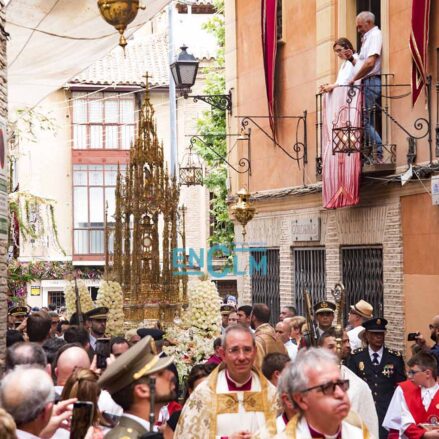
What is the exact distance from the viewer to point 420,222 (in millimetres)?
16266

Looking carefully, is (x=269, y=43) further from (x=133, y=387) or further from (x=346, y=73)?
(x=133, y=387)

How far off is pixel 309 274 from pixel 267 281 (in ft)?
7.13

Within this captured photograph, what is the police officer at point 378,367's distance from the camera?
11914 millimetres

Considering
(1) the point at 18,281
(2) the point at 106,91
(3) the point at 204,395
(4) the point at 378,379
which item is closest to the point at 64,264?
(2) the point at 106,91

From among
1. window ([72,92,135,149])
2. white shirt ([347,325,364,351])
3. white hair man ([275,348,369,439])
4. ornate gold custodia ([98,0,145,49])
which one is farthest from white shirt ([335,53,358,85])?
window ([72,92,135,149])

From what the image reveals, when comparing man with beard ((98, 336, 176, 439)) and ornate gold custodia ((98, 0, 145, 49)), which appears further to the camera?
ornate gold custodia ((98, 0, 145, 49))

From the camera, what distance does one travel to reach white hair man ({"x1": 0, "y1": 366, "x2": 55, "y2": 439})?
5656 millimetres

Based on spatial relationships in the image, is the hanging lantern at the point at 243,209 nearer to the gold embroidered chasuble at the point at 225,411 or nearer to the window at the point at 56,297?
the gold embroidered chasuble at the point at 225,411

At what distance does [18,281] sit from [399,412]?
1381cm

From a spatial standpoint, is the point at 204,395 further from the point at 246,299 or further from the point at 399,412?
the point at 246,299

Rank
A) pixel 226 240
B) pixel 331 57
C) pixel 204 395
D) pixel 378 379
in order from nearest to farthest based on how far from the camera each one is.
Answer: pixel 204 395
pixel 378 379
pixel 331 57
pixel 226 240

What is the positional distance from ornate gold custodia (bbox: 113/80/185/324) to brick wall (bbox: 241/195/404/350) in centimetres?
243

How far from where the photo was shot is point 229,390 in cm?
782

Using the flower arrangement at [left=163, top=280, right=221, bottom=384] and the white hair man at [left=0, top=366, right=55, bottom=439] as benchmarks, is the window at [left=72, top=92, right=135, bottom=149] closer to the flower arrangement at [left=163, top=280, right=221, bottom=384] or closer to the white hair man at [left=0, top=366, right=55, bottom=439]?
the flower arrangement at [left=163, top=280, right=221, bottom=384]
